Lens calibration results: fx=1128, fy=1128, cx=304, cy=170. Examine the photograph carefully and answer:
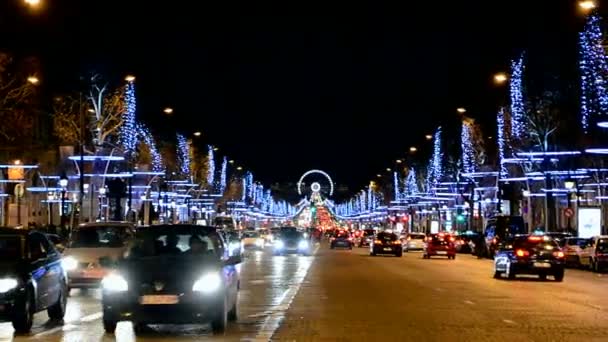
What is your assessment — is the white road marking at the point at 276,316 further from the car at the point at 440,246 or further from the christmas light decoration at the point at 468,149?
the christmas light decoration at the point at 468,149

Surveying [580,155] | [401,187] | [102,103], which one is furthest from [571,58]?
[401,187]

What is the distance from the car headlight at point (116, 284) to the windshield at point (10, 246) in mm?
2916

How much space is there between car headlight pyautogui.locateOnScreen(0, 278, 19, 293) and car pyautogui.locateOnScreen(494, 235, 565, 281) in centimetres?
2437

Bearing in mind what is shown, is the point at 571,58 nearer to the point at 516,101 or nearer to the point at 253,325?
the point at 516,101

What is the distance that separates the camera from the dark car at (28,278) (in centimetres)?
1975

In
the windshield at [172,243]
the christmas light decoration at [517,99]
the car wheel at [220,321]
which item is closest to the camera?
the car wheel at [220,321]

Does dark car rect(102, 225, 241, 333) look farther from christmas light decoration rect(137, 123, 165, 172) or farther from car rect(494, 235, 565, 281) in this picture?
christmas light decoration rect(137, 123, 165, 172)

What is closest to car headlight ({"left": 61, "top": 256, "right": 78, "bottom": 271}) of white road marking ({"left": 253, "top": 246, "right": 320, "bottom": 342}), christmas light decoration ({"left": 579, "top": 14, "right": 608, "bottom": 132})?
white road marking ({"left": 253, "top": 246, "right": 320, "bottom": 342})

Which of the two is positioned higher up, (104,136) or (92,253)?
(104,136)

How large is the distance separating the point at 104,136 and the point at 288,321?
56.0 meters

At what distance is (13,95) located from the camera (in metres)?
48.8

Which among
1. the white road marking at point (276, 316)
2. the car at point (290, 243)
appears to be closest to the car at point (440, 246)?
the car at point (290, 243)

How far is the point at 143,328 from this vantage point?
20672mm

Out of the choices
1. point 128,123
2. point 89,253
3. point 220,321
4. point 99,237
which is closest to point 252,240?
point 128,123
